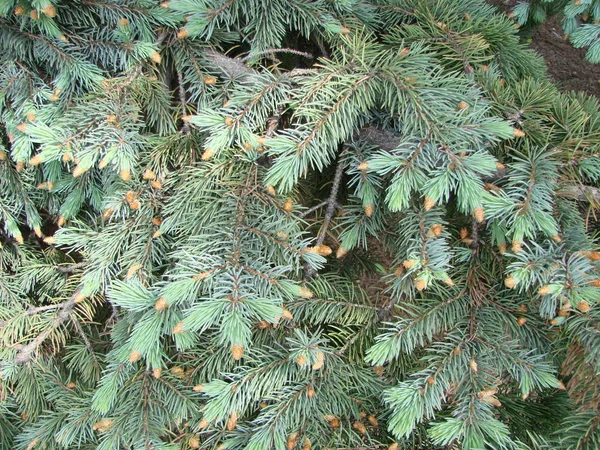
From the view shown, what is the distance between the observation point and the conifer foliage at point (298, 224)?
102 centimetres

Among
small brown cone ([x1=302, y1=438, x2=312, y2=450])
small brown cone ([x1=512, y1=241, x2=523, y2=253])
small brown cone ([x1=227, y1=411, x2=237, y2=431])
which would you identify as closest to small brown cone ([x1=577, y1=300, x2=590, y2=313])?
small brown cone ([x1=512, y1=241, x2=523, y2=253])

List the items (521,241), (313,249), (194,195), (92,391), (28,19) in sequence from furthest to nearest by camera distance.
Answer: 1. (92,391)
2. (28,19)
3. (194,195)
4. (313,249)
5. (521,241)

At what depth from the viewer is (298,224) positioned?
3.90 ft

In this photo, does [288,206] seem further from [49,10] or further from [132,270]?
[49,10]

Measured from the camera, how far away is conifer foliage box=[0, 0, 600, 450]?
1.02m

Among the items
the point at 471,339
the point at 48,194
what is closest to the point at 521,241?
the point at 471,339

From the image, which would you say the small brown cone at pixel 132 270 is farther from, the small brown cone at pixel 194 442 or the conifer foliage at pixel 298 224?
the small brown cone at pixel 194 442

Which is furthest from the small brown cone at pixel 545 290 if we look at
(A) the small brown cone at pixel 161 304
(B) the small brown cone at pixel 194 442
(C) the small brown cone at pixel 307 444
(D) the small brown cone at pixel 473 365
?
(B) the small brown cone at pixel 194 442

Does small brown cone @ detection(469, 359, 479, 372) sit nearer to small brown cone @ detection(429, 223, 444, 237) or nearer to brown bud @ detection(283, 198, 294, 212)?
small brown cone @ detection(429, 223, 444, 237)

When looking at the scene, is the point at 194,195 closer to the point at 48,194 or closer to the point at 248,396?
the point at 248,396

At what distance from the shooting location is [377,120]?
4.19ft

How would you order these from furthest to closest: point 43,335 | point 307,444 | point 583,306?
point 43,335
point 307,444
point 583,306

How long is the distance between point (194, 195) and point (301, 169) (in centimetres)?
32

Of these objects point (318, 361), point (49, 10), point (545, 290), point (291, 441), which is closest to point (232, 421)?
point (291, 441)
